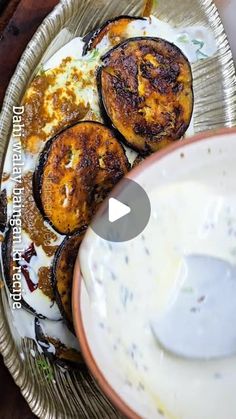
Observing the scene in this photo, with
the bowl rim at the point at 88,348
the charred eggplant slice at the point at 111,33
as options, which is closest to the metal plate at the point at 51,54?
the charred eggplant slice at the point at 111,33

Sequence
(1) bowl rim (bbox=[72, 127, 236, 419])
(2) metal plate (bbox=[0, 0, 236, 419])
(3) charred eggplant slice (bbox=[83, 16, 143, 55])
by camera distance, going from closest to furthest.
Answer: (1) bowl rim (bbox=[72, 127, 236, 419])
(2) metal plate (bbox=[0, 0, 236, 419])
(3) charred eggplant slice (bbox=[83, 16, 143, 55])

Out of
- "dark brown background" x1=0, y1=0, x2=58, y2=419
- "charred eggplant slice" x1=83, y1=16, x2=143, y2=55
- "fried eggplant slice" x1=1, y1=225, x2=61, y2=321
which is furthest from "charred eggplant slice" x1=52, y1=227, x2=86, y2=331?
"charred eggplant slice" x1=83, y1=16, x2=143, y2=55

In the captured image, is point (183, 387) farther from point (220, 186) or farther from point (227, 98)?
point (227, 98)

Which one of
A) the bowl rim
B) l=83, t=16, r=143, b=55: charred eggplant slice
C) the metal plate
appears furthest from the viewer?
l=83, t=16, r=143, b=55: charred eggplant slice

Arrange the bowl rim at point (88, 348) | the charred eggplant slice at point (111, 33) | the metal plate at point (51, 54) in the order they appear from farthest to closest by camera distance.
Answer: the charred eggplant slice at point (111, 33) → the metal plate at point (51, 54) → the bowl rim at point (88, 348)

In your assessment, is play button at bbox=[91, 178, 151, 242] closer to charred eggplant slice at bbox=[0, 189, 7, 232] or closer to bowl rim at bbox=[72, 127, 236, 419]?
bowl rim at bbox=[72, 127, 236, 419]

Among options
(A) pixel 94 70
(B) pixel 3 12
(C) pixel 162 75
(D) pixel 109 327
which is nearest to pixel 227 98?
(C) pixel 162 75

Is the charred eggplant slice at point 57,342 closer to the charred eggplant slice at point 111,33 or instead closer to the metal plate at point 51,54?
the metal plate at point 51,54
